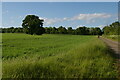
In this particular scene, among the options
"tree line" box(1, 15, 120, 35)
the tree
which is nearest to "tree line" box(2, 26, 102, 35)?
"tree line" box(1, 15, 120, 35)

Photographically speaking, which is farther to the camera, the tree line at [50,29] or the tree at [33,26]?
the tree at [33,26]

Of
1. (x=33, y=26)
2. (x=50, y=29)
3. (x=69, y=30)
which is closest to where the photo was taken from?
(x=33, y=26)

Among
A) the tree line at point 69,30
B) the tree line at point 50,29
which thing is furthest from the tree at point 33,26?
the tree line at point 69,30

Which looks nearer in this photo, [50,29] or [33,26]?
[33,26]

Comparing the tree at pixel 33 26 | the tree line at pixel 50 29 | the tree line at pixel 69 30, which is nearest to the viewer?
the tree line at pixel 50 29

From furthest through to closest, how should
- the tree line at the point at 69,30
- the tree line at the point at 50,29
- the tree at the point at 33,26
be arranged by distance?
1. the tree line at the point at 69,30
2. the tree at the point at 33,26
3. the tree line at the point at 50,29

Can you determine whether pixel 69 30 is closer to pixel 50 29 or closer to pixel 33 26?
pixel 50 29

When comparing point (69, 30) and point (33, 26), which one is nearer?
point (33, 26)

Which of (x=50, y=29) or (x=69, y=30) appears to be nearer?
(x=50, y=29)

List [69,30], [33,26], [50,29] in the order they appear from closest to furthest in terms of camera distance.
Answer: [33,26]
[50,29]
[69,30]

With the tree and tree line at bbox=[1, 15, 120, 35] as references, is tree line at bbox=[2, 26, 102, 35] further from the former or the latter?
the tree

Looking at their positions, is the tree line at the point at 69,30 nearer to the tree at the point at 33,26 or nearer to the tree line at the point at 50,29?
the tree line at the point at 50,29

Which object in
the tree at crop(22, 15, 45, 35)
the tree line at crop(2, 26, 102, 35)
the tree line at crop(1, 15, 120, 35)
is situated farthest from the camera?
the tree line at crop(2, 26, 102, 35)

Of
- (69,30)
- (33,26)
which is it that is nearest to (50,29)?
(69,30)
